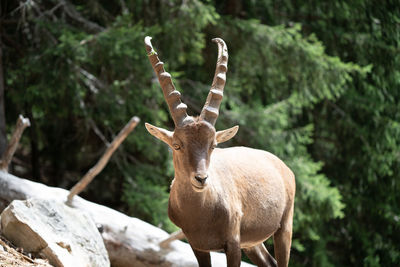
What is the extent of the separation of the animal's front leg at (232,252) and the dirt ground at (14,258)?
1877mm

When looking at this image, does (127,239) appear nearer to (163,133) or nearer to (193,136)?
(163,133)

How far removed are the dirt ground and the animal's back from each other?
6.45 feet

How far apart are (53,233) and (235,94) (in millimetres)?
6662

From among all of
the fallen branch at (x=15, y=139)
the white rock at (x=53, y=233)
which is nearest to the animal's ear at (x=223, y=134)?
the white rock at (x=53, y=233)

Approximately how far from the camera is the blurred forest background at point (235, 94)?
9711 millimetres

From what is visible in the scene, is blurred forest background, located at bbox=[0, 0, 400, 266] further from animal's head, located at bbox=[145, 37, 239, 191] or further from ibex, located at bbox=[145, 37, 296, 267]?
animal's head, located at bbox=[145, 37, 239, 191]

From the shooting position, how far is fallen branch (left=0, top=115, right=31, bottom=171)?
7105 mm

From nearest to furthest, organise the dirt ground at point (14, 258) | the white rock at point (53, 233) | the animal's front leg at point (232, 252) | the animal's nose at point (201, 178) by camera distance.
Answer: the animal's nose at point (201, 178), the animal's front leg at point (232, 252), the dirt ground at point (14, 258), the white rock at point (53, 233)

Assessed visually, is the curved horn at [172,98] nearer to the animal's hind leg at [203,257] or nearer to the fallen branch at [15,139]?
the animal's hind leg at [203,257]

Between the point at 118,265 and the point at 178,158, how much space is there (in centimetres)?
303

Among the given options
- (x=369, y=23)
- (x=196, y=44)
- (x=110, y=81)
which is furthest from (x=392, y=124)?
(x=110, y=81)

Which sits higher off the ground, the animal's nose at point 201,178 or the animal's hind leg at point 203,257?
A: the animal's nose at point 201,178

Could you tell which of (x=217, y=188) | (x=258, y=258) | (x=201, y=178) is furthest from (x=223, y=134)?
(x=258, y=258)

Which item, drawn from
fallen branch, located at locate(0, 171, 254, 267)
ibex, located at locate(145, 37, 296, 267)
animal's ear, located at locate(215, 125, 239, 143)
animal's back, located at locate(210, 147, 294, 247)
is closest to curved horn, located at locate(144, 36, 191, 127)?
A: ibex, located at locate(145, 37, 296, 267)
